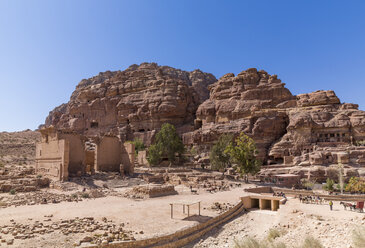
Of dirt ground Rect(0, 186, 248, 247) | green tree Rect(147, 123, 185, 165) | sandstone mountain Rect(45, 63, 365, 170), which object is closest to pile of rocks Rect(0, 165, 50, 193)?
dirt ground Rect(0, 186, 248, 247)

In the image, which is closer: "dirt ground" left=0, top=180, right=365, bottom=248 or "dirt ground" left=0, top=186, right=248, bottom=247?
"dirt ground" left=0, top=186, right=248, bottom=247

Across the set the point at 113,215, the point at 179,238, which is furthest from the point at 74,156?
the point at 179,238

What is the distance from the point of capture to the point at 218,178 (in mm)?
35375

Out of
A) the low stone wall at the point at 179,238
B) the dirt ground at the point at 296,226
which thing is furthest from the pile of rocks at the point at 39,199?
the dirt ground at the point at 296,226

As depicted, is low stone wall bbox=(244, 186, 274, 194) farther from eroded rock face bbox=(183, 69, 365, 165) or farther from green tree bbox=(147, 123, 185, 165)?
green tree bbox=(147, 123, 185, 165)

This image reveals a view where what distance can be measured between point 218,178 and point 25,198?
75.7 feet

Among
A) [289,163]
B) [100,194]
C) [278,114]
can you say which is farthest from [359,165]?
[100,194]

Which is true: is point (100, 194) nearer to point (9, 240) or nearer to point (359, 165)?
point (9, 240)

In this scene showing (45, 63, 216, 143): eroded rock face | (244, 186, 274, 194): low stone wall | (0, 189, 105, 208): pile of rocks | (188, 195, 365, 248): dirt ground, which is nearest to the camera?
(188, 195, 365, 248): dirt ground

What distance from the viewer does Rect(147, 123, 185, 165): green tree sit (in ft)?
152

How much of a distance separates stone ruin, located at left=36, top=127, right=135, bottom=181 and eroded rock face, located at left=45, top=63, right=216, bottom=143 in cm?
2525

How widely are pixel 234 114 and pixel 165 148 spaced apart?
56.6ft

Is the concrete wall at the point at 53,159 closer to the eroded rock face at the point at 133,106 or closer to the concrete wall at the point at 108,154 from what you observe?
the concrete wall at the point at 108,154

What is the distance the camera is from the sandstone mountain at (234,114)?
42.4 meters
